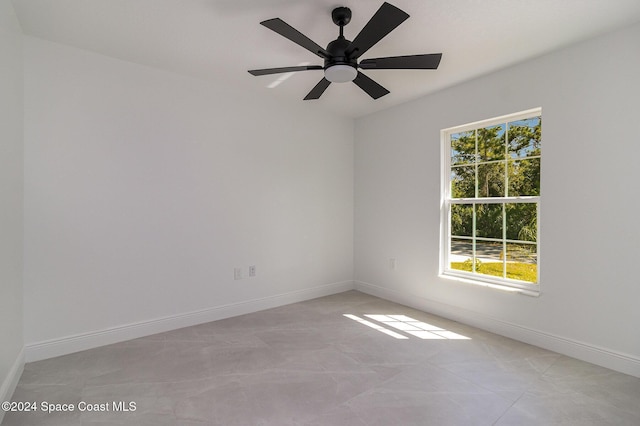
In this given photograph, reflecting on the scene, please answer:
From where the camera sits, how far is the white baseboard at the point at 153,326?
8.43 ft

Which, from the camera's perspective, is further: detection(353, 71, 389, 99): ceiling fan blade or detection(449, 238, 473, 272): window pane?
detection(449, 238, 473, 272): window pane

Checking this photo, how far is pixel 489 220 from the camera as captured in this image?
3.30 meters

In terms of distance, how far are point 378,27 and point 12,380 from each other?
126 inches

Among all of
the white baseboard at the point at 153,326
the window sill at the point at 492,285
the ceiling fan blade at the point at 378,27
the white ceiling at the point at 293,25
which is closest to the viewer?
the ceiling fan blade at the point at 378,27

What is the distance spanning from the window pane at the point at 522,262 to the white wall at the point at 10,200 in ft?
13.1

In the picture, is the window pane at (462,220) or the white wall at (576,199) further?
the window pane at (462,220)

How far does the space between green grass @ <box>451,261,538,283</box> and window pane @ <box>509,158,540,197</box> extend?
26.8 inches

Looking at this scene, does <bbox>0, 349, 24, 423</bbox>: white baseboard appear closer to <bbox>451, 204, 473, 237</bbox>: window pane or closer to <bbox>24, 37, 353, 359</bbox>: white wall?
<bbox>24, 37, 353, 359</bbox>: white wall

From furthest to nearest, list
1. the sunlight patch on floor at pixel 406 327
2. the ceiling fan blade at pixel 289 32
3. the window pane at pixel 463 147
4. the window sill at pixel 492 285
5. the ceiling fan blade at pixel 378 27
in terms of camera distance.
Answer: the window pane at pixel 463 147 → the sunlight patch on floor at pixel 406 327 → the window sill at pixel 492 285 → the ceiling fan blade at pixel 289 32 → the ceiling fan blade at pixel 378 27

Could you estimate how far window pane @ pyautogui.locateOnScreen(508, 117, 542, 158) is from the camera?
2936mm

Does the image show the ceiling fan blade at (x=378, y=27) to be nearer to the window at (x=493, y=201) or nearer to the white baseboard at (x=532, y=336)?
the window at (x=493, y=201)

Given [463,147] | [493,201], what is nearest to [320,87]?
[463,147]

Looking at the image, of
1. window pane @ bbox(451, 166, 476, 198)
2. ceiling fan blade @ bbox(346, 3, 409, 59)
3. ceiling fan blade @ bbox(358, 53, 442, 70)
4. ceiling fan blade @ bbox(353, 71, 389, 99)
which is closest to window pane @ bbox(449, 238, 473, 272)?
window pane @ bbox(451, 166, 476, 198)

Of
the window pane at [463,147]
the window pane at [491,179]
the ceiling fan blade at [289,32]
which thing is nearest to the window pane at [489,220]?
the window pane at [491,179]
